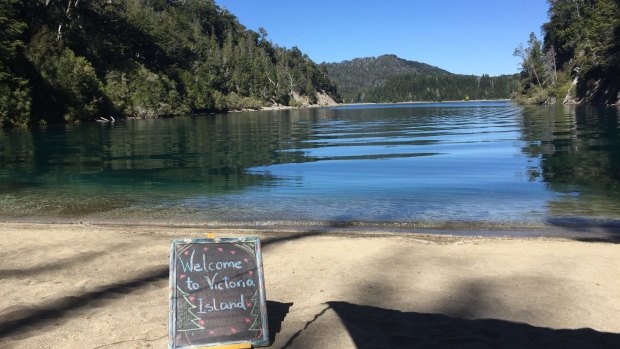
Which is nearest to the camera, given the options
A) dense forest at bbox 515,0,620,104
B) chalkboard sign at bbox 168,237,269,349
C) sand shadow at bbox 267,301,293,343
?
chalkboard sign at bbox 168,237,269,349

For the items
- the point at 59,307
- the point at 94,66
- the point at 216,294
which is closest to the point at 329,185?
the point at 59,307

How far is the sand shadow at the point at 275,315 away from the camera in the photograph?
5218 millimetres

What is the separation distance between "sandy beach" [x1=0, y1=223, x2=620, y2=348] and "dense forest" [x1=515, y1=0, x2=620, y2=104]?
8151 cm

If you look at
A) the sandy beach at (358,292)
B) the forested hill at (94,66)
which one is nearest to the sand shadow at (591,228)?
the sandy beach at (358,292)

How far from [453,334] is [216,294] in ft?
7.92

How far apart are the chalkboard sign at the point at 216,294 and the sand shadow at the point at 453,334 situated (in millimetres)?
1090

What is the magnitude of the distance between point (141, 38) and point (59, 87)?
176 feet

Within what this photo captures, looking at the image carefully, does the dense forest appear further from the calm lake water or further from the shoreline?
the shoreline

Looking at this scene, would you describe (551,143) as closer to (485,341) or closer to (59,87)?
(485,341)

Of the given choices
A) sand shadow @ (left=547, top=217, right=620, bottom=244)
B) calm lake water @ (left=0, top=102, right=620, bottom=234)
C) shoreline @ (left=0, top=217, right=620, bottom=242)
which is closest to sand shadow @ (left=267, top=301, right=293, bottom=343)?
shoreline @ (left=0, top=217, right=620, bottom=242)

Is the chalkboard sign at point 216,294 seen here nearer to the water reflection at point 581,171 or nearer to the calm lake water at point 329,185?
the calm lake water at point 329,185

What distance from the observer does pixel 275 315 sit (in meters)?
5.61

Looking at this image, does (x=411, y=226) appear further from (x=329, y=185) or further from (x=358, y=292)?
(x=329, y=185)

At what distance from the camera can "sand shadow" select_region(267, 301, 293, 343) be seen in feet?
17.1
